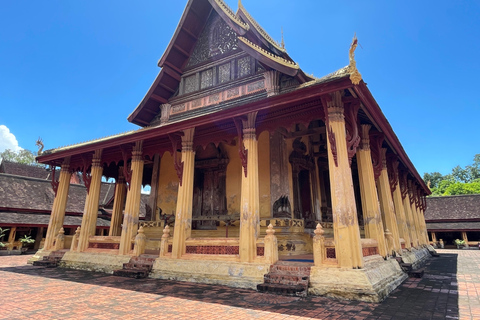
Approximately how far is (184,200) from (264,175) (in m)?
3.12

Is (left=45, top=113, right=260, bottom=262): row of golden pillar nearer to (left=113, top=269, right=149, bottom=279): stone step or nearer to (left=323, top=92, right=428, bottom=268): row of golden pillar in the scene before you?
(left=113, top=269, right=149, bottom=279): stone step

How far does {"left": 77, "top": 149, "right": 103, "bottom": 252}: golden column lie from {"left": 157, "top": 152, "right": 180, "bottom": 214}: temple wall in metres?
2.63

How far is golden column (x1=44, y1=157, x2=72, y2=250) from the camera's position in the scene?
12148 millimetres

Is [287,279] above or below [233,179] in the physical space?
below

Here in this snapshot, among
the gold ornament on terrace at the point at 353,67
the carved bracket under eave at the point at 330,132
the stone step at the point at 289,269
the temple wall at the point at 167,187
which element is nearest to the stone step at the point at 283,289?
the stone step at the point at 289,269

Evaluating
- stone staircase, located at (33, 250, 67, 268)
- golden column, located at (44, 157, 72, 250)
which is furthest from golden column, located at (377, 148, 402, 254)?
golden column, located at (44, 157, 72, 250)

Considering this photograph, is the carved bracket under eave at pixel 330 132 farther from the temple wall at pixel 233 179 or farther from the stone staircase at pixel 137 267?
the stone staircase at pixel 137 267

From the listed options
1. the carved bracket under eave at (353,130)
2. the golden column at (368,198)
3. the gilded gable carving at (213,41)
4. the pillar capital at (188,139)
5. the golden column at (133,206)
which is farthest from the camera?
the gilded gable carving at (213,41)

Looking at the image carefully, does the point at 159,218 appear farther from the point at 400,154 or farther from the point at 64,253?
the point at 400,154

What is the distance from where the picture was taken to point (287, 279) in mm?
6344

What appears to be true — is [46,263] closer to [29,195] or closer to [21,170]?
[29,195]

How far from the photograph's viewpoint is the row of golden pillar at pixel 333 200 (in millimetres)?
6227

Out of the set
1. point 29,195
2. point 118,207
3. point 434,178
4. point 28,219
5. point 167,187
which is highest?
point 434,178

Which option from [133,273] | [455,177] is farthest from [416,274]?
[455,177]
